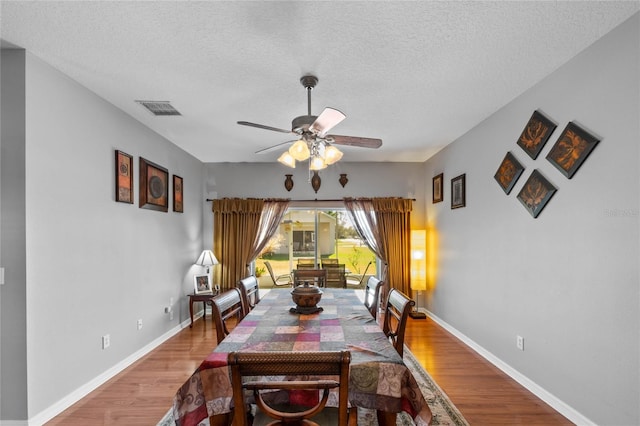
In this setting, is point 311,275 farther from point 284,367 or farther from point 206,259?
point 284,367

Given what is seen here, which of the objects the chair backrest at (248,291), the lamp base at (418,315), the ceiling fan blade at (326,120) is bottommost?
the lamp base at (418,315)

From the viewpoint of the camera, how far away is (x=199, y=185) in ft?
18.3

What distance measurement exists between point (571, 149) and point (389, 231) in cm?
335

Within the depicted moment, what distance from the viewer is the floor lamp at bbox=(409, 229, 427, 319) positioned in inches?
206

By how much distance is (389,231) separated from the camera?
18.3ft

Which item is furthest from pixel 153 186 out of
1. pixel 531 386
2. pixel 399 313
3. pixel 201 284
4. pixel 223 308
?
pixel 531 386

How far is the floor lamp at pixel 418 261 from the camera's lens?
5230 mm

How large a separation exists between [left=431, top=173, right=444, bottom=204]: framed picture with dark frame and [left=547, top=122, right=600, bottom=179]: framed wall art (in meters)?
2.33

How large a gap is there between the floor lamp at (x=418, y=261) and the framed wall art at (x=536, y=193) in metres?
2.38

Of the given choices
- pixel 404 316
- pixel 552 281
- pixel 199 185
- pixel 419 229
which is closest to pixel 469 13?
pixel 404 316

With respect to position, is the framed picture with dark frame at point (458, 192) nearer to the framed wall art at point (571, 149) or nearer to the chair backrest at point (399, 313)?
the framed wall art at point (571, 149)

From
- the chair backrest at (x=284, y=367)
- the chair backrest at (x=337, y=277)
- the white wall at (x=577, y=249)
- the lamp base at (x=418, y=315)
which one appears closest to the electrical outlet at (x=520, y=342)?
the white wall at (x=577, y=249)

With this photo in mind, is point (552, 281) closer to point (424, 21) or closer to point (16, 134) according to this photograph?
point (424, 21)

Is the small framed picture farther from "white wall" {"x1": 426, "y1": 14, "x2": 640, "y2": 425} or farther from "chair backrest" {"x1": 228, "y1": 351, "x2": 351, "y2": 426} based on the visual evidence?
"chair backrest" {"x1": 228, "y1": 351, "x2": 351, "y2": 426}
